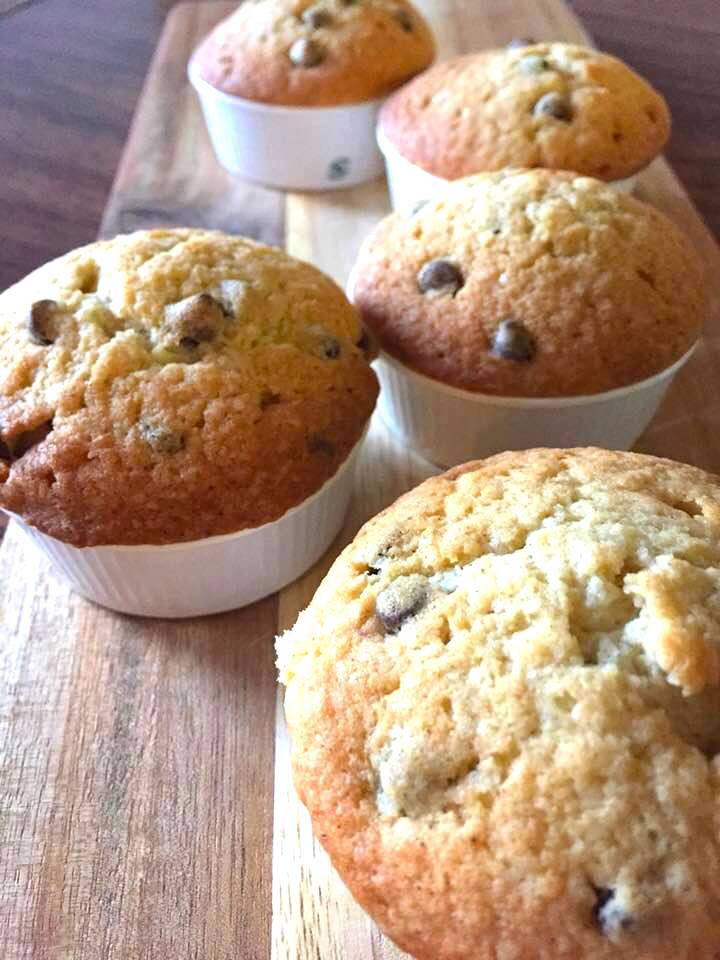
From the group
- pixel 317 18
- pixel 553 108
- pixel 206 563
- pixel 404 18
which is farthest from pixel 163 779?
pixel 404 18

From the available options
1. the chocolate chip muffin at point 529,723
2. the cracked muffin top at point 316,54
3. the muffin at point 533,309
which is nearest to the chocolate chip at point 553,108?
the muffin at point 533,309

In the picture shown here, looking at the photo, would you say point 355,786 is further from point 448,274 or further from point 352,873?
point 448,274

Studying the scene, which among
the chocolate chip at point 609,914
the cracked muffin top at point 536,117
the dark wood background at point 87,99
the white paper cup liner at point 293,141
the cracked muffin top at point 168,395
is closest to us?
the chocolate chip at point 609,914

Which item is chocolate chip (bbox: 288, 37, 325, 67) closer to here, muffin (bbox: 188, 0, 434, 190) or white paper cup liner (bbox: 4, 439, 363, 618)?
muffin (bbox: 188, 0, 434, 190)

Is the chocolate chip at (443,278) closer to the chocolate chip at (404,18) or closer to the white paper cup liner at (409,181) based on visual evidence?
the white paper cup liner at (409,181)

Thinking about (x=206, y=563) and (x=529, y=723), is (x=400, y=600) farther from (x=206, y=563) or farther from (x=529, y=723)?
(x=206, y=563)

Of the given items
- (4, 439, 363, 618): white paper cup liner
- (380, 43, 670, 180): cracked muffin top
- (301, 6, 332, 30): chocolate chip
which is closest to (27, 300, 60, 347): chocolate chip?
(4, 439, 363, 618): white paper cup liner

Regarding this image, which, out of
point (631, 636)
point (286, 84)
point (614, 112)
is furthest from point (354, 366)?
point (286, 84)
